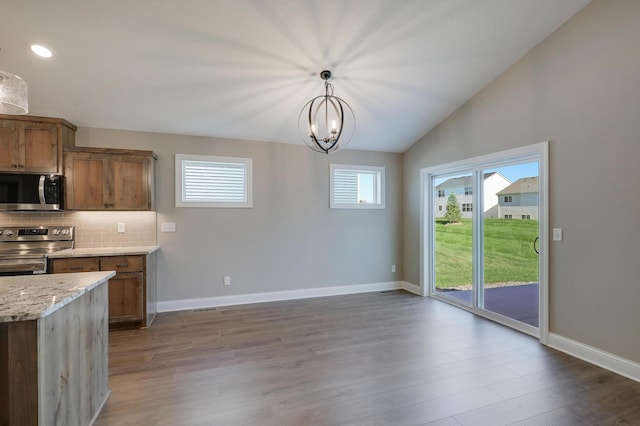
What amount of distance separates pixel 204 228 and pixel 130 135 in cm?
166

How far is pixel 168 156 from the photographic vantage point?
431 centimetres

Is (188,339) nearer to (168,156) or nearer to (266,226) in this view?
(266,226)

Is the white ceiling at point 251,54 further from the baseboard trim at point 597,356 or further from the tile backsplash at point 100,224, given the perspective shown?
the baseboard trim at point 597,356

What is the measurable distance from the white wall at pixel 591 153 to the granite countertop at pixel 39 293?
4198mm

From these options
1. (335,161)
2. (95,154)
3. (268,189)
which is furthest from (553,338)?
(95,154)

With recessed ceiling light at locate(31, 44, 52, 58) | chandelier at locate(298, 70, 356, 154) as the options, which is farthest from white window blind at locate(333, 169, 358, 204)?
recessed ceiling light at locate(31, 44, 52, 58)

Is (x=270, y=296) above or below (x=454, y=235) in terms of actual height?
below

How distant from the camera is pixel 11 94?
6.59ft

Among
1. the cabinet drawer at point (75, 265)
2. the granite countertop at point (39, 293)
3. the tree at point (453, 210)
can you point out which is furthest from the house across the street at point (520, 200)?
the cabinet drawer at point (75, 265)

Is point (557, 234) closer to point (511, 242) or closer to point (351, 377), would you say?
point (511, 242)

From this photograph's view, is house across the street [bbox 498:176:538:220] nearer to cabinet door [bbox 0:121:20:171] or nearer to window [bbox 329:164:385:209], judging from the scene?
window [bbox 329:164:385:209]

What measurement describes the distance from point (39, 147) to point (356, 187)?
4492mm

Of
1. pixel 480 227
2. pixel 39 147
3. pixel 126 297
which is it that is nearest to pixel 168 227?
pixel 126 297

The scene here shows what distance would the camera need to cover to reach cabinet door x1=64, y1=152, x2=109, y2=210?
3699mm
